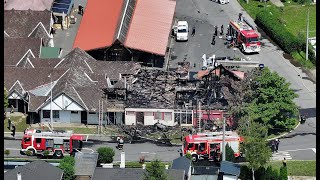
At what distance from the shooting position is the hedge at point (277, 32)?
288 feet

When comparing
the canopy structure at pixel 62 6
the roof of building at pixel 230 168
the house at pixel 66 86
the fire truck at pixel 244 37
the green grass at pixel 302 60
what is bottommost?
the roof of building at pixel 230 168

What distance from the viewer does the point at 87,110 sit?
79.9m

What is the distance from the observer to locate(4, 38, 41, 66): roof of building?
85875mm

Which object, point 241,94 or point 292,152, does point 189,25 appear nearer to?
point 241,94

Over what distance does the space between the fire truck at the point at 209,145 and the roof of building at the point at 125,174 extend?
15.6 ft

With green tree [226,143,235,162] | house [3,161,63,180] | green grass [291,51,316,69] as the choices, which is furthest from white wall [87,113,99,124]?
green grass [291,51,316,69]

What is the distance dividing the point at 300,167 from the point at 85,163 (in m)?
10.8

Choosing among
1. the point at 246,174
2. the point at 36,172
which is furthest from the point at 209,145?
the point at 36,172

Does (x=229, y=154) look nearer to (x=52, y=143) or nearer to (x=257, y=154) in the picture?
(x=257, y=154)

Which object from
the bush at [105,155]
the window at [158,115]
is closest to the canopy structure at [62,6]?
the window at [158,115]

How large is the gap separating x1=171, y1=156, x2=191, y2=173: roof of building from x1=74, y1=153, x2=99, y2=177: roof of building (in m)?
3.88

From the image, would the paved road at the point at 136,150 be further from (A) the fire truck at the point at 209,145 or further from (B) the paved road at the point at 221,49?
(B) the paved road at the point at 221,49

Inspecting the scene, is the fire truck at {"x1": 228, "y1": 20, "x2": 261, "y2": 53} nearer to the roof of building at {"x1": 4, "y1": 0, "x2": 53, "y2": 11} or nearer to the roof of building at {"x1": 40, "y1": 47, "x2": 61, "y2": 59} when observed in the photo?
the roof of building at {"x1": 40, "y1": 47, "x2": 61, "y2": 59}

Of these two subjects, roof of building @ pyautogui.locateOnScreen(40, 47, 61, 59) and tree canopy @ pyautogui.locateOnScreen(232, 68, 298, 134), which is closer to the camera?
tree canopy @ pyautogui.locateOnScreen(232, 68, 298, 134)
